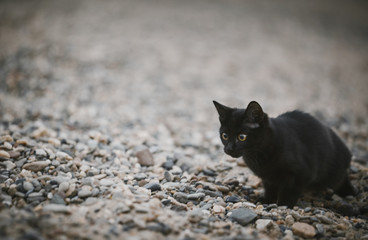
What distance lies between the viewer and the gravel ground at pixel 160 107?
2.38 metres

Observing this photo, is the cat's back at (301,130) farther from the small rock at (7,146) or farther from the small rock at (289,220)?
the small rock at (7,146)

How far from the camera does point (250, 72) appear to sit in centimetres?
859

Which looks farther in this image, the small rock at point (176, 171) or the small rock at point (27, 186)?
the small rock at point (176, 171)

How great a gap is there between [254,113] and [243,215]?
98 cm

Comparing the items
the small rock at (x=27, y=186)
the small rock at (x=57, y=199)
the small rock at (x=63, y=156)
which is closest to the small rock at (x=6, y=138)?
the small rock at (x=63, y=156)

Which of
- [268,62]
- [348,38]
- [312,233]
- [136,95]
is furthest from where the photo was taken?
[348,38]

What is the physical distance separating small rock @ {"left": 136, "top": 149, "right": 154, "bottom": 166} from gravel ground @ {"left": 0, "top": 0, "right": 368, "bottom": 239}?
14 millimetres

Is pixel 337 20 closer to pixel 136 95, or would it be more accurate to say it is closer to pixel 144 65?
pixel 144 65

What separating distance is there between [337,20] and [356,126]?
1006 centimetres

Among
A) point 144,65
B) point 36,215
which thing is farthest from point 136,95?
Result: point 36,215

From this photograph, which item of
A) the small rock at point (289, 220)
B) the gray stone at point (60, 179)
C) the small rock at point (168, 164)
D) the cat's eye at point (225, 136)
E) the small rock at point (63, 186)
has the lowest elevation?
the small rock at point (289, 220)

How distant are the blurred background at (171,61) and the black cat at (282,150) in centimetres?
246

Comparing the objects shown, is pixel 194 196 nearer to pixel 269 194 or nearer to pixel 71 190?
pixel 269 194

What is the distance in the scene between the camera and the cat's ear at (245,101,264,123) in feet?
9.18
